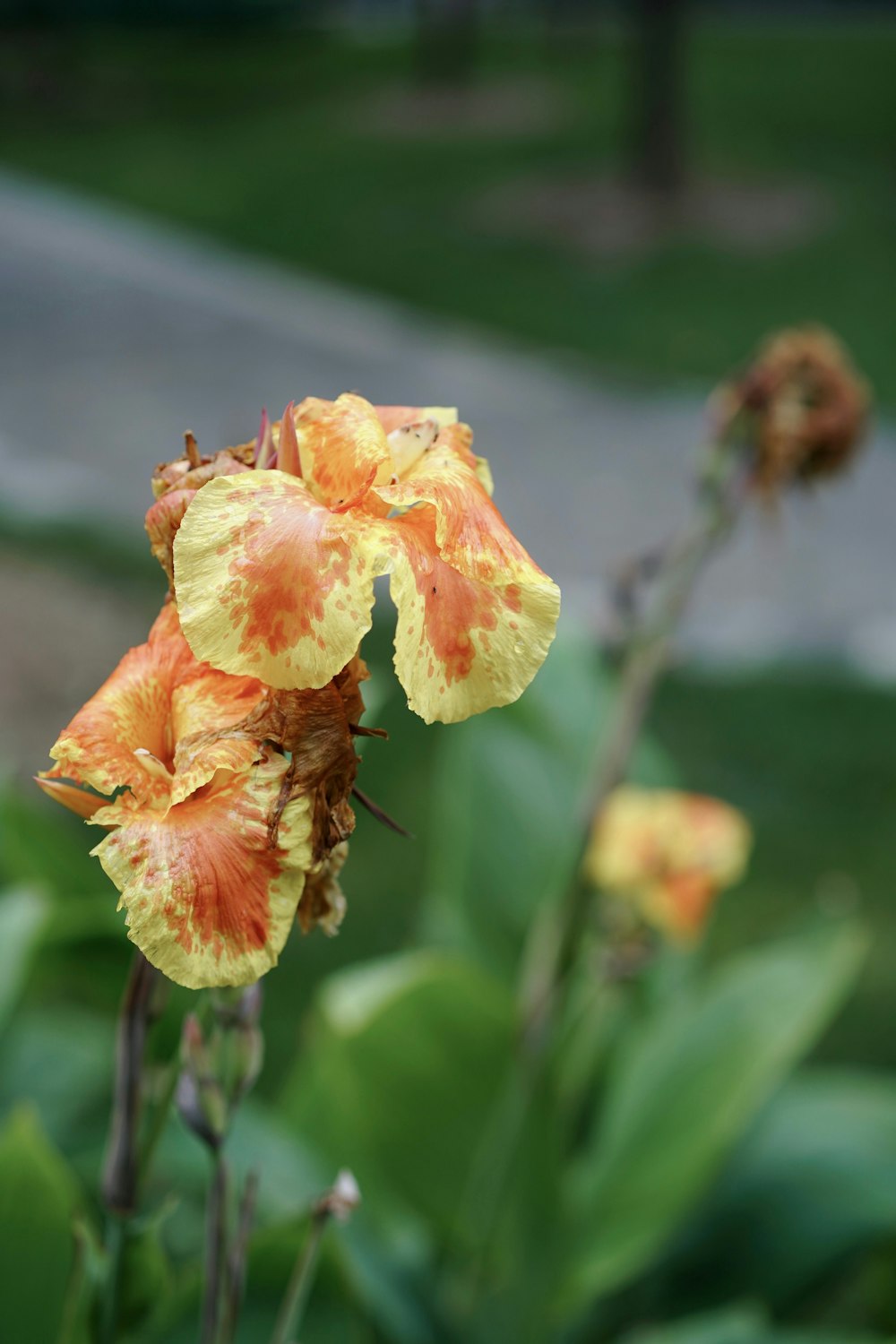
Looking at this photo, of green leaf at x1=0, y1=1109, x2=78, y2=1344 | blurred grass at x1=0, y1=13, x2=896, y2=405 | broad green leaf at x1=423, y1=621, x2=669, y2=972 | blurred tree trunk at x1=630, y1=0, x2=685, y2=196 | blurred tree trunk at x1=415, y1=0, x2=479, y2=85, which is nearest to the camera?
green leaf at x1=0, y1=1109, x2=78, y2=1344

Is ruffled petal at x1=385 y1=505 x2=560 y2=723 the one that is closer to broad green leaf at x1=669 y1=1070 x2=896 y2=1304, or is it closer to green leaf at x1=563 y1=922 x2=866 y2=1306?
green leaf at x1=563 y1=922 x2=866 y2=1306

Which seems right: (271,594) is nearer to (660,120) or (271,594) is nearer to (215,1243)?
(215,1243)

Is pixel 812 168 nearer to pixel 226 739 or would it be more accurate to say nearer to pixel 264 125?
pixel 264 125

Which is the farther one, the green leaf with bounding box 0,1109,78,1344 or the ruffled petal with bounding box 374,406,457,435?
the green leaf with bounding box 0,1109,78,1344

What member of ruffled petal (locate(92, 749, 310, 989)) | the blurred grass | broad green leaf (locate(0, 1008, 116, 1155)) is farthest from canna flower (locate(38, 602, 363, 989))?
the blurred grass

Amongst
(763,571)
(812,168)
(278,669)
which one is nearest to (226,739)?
(278,669)
